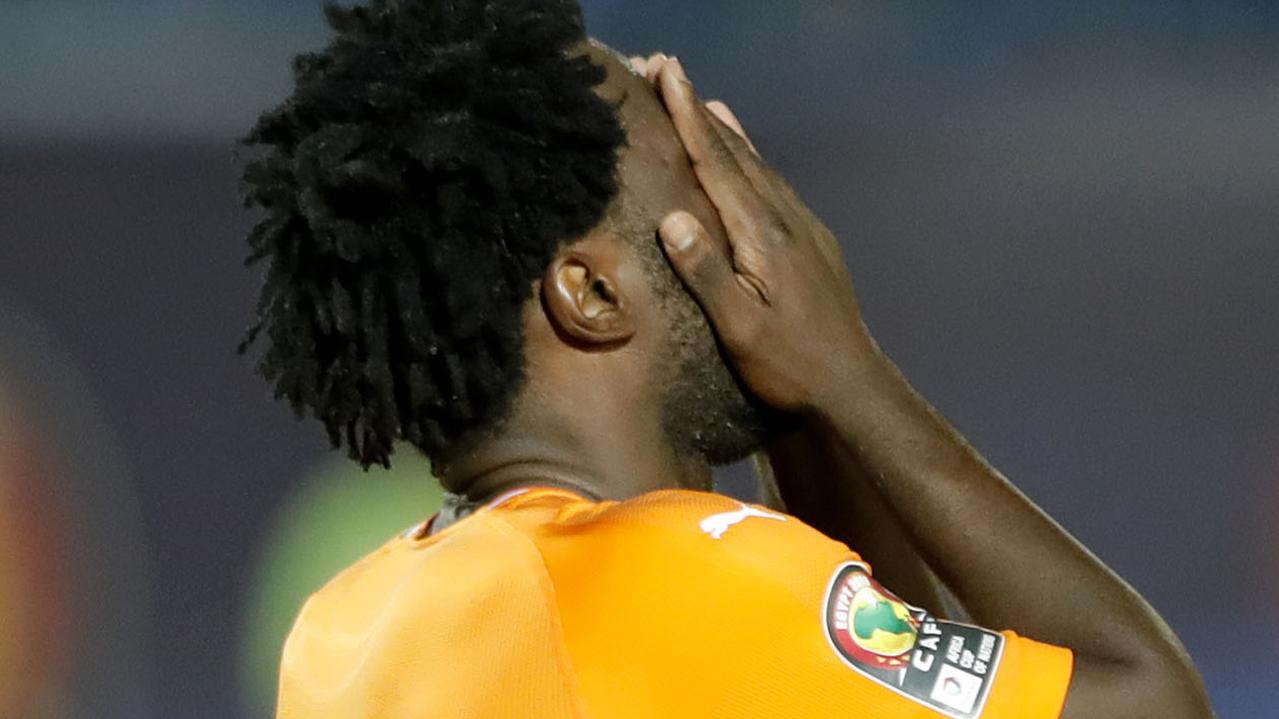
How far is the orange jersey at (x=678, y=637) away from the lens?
0.94 meters

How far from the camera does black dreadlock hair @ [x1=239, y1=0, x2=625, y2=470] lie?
3.57 ft

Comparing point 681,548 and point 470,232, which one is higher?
point 470,232

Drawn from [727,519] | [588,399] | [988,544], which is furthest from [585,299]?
[988,544]

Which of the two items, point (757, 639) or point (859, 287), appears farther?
point (859, 287)

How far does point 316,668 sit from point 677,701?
12.5 inches

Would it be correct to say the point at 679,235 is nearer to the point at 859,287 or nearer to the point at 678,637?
the point at 678,637

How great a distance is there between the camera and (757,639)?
0.95m

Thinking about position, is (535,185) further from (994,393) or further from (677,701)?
(994,393)

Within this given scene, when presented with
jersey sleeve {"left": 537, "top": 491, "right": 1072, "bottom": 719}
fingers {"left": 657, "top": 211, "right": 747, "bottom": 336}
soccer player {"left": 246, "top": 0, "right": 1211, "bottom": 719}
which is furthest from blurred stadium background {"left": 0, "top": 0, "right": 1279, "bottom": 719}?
jersey sleeve {"left": 537, "top": 491, "right": 1072, "bottom": 719}

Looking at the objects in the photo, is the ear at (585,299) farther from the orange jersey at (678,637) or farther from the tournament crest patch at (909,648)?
the tournament crest patch at (909,648)

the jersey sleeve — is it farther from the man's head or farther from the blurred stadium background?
the blurred stadium background

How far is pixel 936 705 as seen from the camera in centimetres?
95

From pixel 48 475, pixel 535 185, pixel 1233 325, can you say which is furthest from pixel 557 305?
pixel 1233 325

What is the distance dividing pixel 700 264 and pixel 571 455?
0.16 metres
